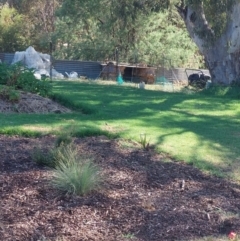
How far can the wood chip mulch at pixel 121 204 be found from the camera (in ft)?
19.9

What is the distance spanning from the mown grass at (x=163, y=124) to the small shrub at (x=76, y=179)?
2347 millimetres

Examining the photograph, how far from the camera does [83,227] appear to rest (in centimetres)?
615

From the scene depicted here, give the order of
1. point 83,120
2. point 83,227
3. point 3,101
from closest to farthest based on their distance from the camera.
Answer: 1. point 83,227
2. point 83,120
3. point 3,101

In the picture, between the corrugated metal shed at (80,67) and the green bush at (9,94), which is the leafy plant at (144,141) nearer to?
the green bush at (9,94)

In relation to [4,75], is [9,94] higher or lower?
lower

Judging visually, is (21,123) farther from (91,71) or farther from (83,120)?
(91,71)

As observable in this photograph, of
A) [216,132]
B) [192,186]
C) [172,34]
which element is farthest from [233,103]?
[172,34]

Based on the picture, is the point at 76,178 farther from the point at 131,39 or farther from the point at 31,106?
the point at 131,39

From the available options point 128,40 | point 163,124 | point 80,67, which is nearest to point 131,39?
point 128,40

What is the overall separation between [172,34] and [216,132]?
2990 centimetres

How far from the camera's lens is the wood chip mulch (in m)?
6.06

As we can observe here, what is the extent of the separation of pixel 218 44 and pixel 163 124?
36.3ft

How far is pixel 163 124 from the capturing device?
1215cm

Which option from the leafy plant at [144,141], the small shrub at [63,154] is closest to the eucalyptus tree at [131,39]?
the leafy plant at [144,141]
